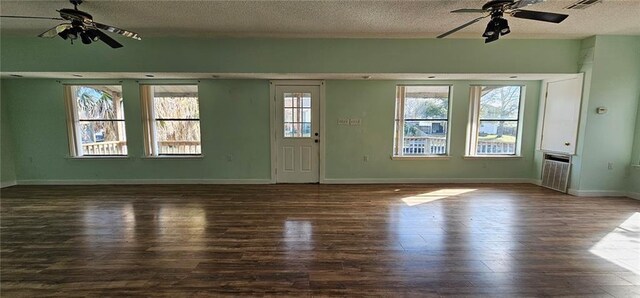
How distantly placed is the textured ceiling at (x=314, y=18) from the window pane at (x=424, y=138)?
5.99 feet

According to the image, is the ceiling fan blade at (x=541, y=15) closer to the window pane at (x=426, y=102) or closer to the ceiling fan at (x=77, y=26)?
the window pane at (x=426, y=102)

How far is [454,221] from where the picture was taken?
338 cm

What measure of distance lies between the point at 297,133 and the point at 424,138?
8.73 ft

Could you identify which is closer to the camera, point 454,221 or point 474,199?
point 454,221

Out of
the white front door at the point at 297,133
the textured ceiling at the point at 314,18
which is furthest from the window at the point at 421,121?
the white front door at the point at 297,133

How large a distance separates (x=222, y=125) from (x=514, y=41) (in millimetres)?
5423

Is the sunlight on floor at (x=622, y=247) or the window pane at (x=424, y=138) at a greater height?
the window pane at (x=424, y=138)

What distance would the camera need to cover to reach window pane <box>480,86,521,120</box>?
535 centimetres

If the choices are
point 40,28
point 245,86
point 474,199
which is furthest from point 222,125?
point 474,199

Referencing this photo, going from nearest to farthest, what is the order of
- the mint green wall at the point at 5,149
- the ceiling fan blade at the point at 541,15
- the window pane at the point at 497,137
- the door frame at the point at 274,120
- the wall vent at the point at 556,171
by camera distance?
the ceiling fan blade at the point at 541,15
the wall vent at the point at 556,171
the mint green wall at the point at 5,149
the door frame at the point at 274,120
the window pane at the point at 497,137

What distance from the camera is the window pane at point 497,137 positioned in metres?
5.45

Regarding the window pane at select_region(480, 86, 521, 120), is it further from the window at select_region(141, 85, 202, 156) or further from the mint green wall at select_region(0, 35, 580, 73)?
the window at select_region(141, 85, 202, 156)

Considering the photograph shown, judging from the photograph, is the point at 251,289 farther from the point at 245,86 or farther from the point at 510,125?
the point at 510,125

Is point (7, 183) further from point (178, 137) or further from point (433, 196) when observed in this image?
point (433, 196)
